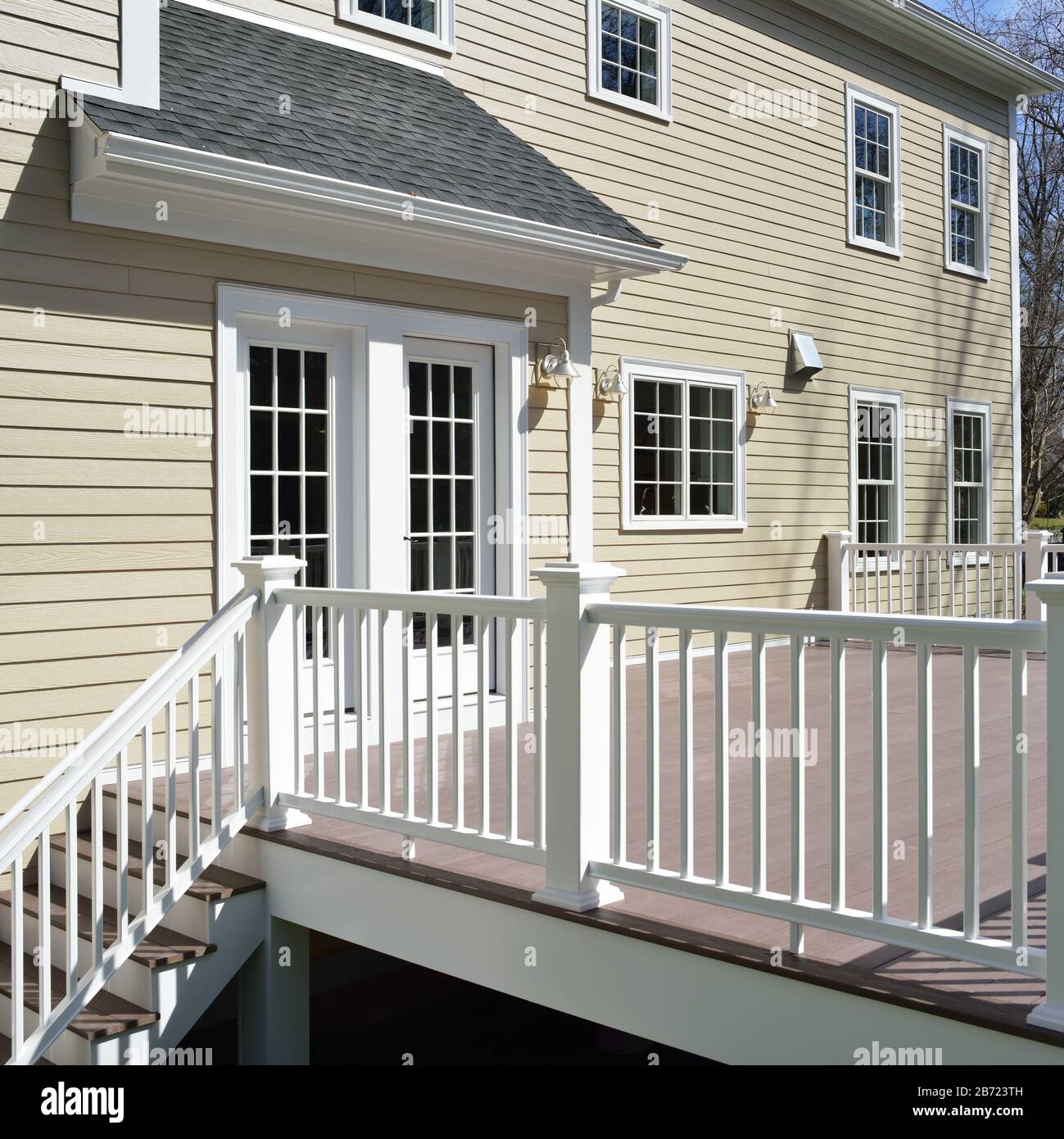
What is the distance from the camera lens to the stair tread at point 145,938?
14.2 ft

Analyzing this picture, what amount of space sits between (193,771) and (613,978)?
181cm

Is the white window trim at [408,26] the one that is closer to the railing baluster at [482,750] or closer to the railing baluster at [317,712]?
the railing baluster at [317,712]

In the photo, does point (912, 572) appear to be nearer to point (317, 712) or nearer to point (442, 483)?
point (442, 483)

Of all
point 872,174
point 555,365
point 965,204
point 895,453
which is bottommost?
point 895,453

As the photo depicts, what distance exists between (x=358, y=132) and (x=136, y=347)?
1.72 m

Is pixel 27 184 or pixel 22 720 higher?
pixel 27 184

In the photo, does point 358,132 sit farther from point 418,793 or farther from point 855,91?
point 855,91

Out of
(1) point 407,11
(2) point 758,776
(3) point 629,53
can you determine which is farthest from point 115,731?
(3) point 629,53

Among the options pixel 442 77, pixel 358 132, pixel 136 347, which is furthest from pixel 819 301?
pixel 136 347

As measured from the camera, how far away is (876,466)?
1122cm

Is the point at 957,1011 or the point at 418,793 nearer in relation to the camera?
the point at 957,1011

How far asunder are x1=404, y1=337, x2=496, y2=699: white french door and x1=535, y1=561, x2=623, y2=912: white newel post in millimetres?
2669
